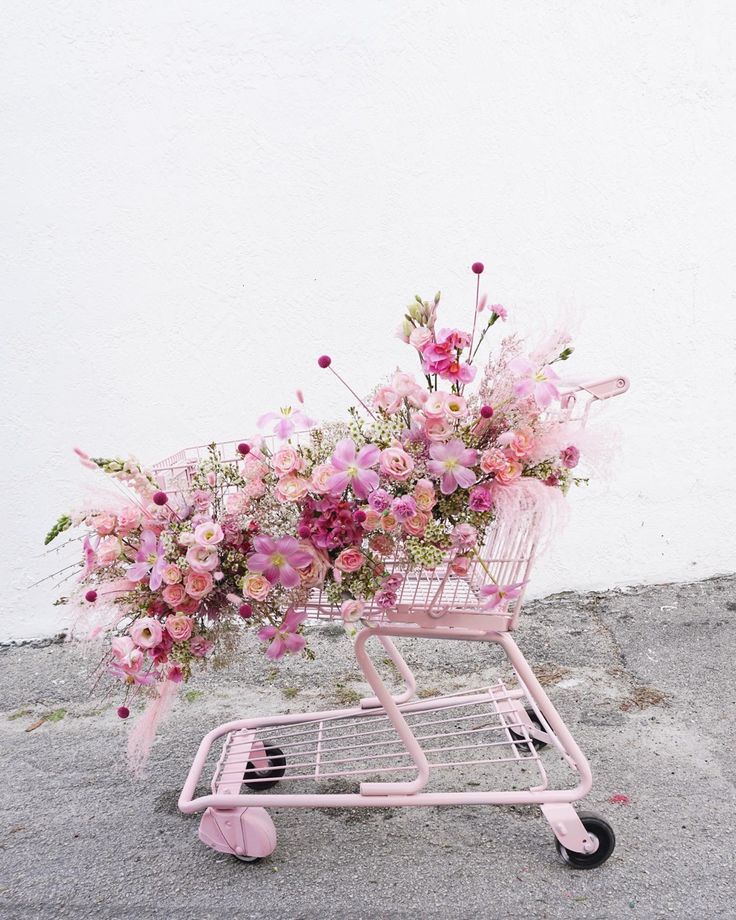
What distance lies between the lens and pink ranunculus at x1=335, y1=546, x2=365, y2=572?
1844 mm

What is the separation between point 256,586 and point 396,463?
17.6 inches

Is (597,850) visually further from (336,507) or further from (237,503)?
(237,503)

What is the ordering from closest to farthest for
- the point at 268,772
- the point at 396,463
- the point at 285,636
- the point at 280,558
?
the point at 396,463 → the point at 280,558 → the point at 285,636 → the point at 268,772

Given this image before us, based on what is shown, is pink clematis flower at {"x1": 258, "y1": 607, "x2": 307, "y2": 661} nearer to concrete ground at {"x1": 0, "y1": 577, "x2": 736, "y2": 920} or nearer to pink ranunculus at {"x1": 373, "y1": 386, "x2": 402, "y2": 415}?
pink ranunculus at {"x1": 373, "y1": 386, "x2": 402, "y2": 415}

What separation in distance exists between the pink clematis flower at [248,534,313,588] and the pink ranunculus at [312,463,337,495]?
0.48 ft

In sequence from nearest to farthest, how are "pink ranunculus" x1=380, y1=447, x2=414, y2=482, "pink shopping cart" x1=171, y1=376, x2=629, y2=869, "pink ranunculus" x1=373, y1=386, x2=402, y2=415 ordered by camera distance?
"pink ranunculus" x1=380, y1=447, x2=414, y2=482
"pink ranunculus" x1=373, y1=386, x2=402, y2=415
"pink shopping cart" x1=171, y1=376, x2=629, y2=869

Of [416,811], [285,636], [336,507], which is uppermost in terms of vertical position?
[336,507]

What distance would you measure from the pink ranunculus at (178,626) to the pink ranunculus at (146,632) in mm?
28

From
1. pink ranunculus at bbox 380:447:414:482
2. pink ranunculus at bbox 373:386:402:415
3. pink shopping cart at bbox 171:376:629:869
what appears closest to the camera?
pink ranunculus at bbox 380:447:414:482

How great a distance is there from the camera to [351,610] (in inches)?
74.5

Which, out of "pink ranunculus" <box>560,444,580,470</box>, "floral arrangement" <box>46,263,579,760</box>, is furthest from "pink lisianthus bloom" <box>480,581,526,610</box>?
"pink ranunculus" <box>560,444,580,470</box>

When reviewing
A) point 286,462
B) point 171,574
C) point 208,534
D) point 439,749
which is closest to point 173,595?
point 171,574

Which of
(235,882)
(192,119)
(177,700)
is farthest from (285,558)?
(192,119)

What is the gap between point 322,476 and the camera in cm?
181
